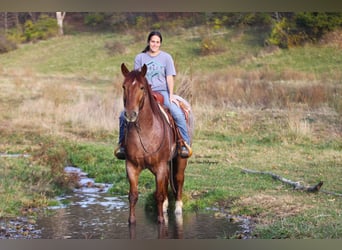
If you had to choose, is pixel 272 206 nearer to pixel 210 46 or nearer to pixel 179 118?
pixel 179 118

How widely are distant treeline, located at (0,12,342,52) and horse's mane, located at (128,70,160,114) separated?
854 cm

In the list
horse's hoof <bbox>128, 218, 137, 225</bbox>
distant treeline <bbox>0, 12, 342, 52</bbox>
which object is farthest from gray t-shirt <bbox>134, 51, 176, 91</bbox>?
distant treeline <bbox>0, 12, 342, 52</bbox>

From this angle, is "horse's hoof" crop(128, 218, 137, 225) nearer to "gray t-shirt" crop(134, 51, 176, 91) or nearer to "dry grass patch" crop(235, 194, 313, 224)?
"dry grass patch" crop(235, 194, 313, 224)

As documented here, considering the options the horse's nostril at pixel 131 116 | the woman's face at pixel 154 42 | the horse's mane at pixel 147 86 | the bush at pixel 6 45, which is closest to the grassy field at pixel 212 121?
the bush at pixel 6 45

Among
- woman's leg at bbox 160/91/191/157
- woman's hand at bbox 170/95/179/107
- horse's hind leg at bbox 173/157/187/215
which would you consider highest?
woman's hand at bbox 170/95/179/107

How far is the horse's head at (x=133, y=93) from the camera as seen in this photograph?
5957 mm

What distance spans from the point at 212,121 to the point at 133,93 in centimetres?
617

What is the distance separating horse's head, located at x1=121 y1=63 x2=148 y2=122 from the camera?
19.5ft

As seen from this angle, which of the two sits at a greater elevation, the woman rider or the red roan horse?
the woman rider

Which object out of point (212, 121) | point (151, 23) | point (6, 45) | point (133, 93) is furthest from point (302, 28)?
point (133, 93)

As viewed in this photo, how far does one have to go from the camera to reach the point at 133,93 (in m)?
6.00

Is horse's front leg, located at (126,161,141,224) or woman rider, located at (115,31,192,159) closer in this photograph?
horse's front leg, located at (126,161,141,224)

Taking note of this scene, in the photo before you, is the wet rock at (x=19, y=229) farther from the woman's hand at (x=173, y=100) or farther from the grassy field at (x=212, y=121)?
the woman's hand at (x=173, y=100)

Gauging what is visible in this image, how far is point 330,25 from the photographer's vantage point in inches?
544
